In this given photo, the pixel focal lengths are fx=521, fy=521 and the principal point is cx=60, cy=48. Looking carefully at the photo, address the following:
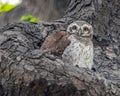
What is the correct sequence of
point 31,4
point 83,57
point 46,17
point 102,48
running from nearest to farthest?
point 83,57, point 102,48, point 46,17, point 31,4

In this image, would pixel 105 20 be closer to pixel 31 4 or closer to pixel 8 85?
pixel 8 85

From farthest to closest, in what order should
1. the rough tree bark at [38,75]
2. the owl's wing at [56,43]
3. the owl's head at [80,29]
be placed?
the owl's head at [80,29], the owl's wing at [56,43], the rough tree bark at [38,75]

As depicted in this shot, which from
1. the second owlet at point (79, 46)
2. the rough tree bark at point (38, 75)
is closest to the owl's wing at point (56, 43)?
the second owlet at point (79, 46)

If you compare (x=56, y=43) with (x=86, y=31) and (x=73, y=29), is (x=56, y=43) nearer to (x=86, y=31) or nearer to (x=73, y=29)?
(x=73, y=29)

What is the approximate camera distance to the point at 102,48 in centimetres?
697

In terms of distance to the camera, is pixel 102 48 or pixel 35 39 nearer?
pixel 35 39

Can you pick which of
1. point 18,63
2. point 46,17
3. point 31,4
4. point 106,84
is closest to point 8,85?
point 18,63

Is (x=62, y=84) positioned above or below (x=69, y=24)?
below

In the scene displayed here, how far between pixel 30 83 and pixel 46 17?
645cm

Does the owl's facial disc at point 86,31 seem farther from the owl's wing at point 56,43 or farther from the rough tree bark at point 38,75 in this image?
the rough tree bark at point 38,75

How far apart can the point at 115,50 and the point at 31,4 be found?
19.4 feet

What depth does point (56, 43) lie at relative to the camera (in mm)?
6273

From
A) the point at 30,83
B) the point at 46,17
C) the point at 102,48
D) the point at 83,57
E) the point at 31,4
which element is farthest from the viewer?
the point at 31,4

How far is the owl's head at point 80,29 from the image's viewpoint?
6438 millimetres
